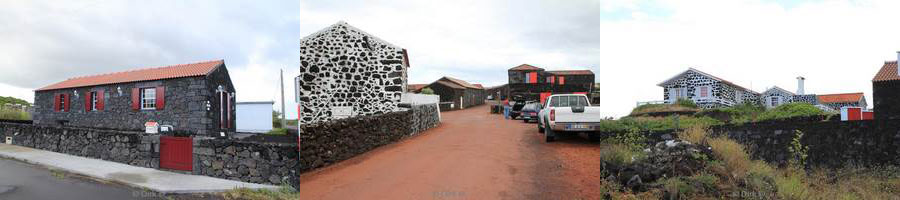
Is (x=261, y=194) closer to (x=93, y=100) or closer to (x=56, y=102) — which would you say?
(x=93, y=100)

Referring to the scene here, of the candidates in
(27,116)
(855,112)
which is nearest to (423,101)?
(27,116)

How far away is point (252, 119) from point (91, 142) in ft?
12.5

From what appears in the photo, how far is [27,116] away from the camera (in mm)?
6930

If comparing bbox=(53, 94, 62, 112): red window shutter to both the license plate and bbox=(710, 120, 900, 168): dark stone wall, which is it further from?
bbox=(710, 120, 900, 168): dark stone wall

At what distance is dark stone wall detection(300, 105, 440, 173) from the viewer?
4188 millimetres

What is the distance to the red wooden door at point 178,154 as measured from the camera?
8.09 metres

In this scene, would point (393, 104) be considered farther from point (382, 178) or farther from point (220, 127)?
point (220, 127)

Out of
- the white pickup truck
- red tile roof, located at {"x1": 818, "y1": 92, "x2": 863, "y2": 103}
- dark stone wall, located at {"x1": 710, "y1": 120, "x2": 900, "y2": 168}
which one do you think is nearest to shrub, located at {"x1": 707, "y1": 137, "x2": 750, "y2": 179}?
the white pickup truck

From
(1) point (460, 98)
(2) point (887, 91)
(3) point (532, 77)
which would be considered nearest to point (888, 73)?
(2) point (887, 91)

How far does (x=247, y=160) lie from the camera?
7219 mm

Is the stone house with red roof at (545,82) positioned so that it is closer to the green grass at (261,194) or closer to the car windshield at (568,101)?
the car windshield at (568,101)

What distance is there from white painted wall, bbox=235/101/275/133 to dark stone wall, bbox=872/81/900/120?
47.8ft

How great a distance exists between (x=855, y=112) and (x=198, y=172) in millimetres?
17137

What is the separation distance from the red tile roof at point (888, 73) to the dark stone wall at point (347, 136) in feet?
40.3
